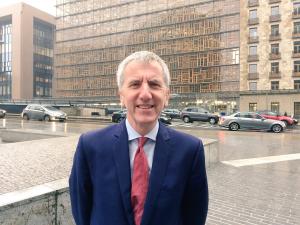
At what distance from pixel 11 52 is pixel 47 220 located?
89.5 metres

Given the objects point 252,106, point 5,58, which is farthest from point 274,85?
point 5,58

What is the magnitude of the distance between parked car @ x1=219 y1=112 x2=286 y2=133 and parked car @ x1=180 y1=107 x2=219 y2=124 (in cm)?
618

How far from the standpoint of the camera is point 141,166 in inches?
76.7

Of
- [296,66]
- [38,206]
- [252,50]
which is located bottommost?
[38,206]

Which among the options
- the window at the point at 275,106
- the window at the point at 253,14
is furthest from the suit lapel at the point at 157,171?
the window at the point at 253,14

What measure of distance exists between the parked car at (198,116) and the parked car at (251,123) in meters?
6.18

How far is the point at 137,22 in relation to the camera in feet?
240

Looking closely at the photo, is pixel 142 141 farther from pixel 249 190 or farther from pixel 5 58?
pixel 5 58

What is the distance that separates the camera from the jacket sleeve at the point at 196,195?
210cm

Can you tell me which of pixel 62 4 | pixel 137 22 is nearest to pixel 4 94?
pixel 62 4

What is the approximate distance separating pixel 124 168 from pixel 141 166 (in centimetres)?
11

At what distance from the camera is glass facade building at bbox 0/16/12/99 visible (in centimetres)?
8269

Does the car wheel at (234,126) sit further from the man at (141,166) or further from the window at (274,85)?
the window at (274,85)

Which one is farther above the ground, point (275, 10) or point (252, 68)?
point (275, 10)
